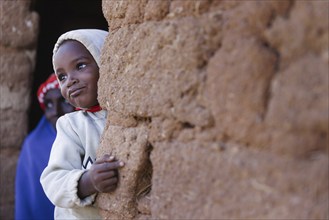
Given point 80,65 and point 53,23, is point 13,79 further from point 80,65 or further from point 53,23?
point 80,65

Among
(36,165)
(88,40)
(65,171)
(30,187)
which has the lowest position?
(30,187)

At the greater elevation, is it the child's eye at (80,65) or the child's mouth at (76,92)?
the child's eye at (80,65)

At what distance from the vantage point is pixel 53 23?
215 inches

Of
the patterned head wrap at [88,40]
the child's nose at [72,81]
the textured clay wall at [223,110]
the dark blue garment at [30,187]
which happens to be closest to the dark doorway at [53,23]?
the dark blue garment at [30,187]

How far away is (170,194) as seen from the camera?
1588mm

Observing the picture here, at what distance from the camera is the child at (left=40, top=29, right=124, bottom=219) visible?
199 centimetres

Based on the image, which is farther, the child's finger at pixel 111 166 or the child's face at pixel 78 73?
the child's face at pixel 78 73

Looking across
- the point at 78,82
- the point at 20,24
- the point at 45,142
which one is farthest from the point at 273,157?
the point at 45,142

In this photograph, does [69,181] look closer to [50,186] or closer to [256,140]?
[50,186]

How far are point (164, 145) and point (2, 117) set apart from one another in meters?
2.73

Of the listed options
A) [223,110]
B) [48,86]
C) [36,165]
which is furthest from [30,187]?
[223,110]

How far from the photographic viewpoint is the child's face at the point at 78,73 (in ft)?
7.11

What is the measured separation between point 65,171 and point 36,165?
7.77ft

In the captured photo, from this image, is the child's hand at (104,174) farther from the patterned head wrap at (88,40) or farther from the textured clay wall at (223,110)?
the patterned head wrap at (88,40)
